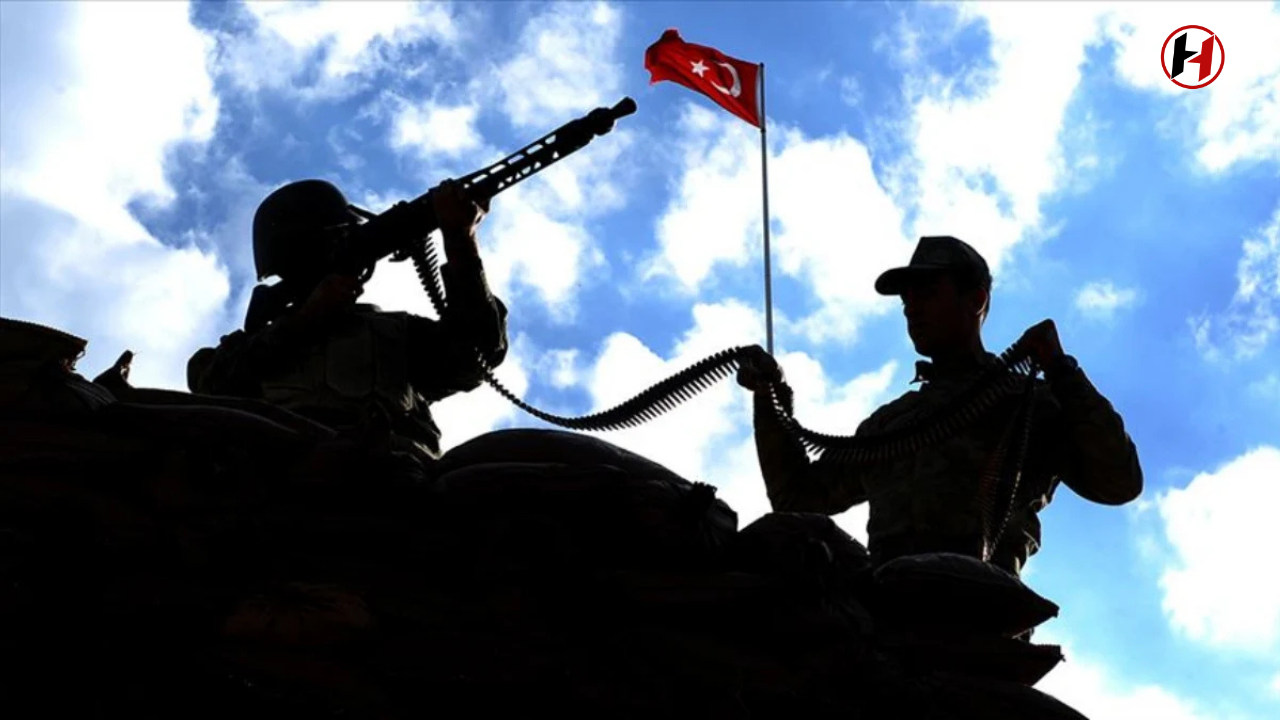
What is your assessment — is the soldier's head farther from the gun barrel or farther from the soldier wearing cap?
the gun barrel

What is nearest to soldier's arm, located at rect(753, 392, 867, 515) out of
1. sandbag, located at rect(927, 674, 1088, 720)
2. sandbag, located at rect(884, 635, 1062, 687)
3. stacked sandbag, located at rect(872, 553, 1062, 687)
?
stacked sandbag, located at rect(872, 553, 1062, 687)

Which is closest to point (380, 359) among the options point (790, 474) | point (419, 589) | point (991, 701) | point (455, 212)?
point (455, 212)

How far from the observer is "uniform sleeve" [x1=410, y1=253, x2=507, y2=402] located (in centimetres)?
851

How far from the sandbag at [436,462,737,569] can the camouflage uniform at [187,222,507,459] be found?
177 centimetres

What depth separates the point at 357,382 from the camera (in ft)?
26.9

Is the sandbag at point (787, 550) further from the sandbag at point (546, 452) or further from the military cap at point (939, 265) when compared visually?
the military cap at point (939, 265)

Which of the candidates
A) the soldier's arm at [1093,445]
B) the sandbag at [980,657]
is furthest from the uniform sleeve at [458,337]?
the sandbag at [980,657]

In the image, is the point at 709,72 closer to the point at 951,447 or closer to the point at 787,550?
the point at 951,447

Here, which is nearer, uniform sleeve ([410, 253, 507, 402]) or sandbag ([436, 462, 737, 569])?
sandbag ([436, 462, 737, 569])

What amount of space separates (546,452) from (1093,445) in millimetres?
2657

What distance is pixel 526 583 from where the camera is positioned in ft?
20.1

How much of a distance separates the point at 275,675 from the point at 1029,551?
3.72m

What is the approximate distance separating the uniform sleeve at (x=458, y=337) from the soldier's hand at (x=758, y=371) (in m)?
1.12

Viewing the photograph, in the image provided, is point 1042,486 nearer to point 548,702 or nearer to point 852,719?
point 852,719
